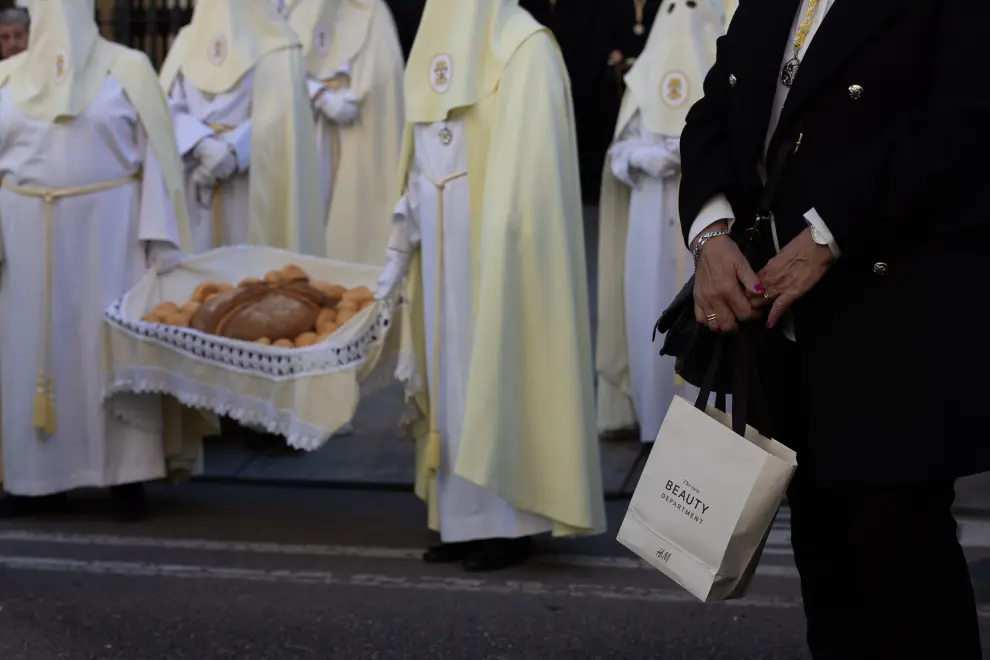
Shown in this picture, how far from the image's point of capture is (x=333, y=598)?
4.69 metres

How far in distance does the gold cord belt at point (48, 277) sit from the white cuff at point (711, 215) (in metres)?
3.72

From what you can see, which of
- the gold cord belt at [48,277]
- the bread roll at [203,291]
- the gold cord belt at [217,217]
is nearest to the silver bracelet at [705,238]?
the bread roll at [203,291]

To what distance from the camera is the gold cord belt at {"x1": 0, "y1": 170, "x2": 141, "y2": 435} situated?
5816 mm

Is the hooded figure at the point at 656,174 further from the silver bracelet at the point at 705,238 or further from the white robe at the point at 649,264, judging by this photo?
the silver bracelet at the point at 705,238

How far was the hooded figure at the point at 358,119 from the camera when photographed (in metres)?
8.62

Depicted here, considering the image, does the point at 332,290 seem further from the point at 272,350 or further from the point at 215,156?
the point at 215,156

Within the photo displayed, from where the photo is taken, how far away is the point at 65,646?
4.15 m

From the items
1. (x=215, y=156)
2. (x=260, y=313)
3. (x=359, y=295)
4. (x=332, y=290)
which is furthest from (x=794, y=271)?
(x=215, y=156)

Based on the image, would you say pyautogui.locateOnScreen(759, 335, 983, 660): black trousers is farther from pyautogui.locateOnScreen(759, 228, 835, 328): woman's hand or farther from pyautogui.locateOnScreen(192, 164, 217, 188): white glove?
pyautogui.locateOnScreen(192, 164, 217, 188): white glove

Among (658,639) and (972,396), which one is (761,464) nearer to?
(972,396)

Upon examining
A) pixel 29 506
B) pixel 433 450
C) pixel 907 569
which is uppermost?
pixel 907 569

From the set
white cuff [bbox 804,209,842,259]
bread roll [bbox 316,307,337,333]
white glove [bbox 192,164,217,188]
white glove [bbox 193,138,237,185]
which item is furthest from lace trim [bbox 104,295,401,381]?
white cuff [bbox 804,209,842,259]

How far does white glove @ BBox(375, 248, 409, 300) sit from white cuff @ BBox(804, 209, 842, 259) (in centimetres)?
273

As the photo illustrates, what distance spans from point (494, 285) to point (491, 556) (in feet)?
3.08
